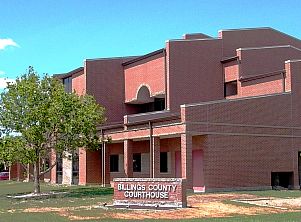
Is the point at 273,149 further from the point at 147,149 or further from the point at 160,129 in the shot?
the point at 147,149

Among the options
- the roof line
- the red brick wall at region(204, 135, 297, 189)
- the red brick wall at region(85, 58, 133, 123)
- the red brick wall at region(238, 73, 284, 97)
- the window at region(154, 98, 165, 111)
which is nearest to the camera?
the red brick wall at region(204, 135, 297, 189)

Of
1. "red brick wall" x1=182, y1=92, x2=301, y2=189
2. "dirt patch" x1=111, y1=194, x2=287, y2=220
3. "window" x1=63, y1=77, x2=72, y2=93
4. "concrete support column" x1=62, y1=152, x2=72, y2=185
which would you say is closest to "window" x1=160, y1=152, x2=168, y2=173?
"red brick wall" x1=182, y1=92, x2=301, y2=189

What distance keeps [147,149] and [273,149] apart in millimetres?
11374

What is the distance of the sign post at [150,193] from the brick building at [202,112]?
9393 millimetres

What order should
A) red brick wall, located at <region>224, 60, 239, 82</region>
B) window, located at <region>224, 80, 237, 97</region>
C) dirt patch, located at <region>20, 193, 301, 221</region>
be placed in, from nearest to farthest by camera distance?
1. dirt patch, located at <region>20, 193, 301, 221</region>
2. red brick wall, located at <region>224, 60, 239, 82</region>
3. window, located at <region>224, 80, 237, 97</region>

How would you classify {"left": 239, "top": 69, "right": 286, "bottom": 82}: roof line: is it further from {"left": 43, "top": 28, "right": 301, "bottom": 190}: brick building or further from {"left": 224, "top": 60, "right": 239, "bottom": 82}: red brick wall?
{"left": 224, "top": 60, "right": 239, "bottom": 82}: red brick wall

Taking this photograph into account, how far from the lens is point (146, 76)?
51.0m

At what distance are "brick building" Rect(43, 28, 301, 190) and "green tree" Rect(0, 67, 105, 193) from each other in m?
5.51

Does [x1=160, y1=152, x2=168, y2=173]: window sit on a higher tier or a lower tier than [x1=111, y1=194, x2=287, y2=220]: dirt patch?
higher

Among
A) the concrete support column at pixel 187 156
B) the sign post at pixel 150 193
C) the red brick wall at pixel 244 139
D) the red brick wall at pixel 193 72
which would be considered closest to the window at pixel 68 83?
the red brick wall at pixel 193 72

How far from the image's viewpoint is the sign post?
2580 cm

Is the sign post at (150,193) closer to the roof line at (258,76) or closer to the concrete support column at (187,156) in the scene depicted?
the concrete support column at (187,156)

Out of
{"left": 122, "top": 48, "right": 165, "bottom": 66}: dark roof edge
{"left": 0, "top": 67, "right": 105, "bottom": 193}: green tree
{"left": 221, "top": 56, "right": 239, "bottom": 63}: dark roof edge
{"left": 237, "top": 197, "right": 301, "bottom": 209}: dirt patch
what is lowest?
{"left": 237, "top": 197, "right": 301, "bottom": 209}: dirt patch

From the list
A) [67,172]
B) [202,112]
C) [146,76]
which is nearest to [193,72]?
[146,76]
